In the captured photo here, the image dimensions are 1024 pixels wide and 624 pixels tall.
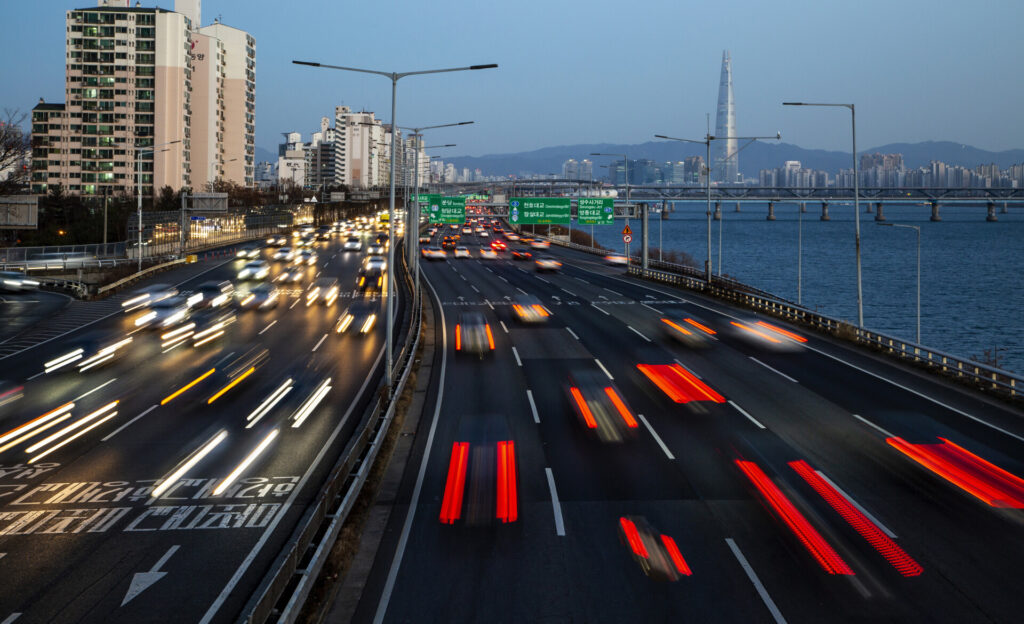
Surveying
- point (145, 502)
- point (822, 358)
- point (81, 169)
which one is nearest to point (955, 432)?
point (822, 358)

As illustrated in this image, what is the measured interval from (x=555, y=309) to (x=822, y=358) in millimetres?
18201

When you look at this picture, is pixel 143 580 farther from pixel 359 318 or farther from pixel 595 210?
pixel 595 210

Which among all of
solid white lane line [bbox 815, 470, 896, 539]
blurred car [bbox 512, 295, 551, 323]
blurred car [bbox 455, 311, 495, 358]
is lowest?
solid white lane line [bbox 815, 470, 896, 539]

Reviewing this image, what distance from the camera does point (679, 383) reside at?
27953mm

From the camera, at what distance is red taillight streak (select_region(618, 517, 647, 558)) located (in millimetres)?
14227

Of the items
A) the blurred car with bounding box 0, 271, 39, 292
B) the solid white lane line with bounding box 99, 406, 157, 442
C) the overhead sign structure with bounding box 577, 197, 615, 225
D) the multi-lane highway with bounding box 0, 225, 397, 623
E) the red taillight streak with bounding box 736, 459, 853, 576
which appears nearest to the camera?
the multi-lane highway with bounding box 0, 225, 397, 623

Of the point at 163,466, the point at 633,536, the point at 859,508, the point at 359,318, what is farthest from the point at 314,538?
the point at 359,318

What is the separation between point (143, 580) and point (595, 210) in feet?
208

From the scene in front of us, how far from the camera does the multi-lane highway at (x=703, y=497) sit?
12.5 m

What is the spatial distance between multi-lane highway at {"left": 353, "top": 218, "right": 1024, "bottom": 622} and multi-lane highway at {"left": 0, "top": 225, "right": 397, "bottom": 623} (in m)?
2.67

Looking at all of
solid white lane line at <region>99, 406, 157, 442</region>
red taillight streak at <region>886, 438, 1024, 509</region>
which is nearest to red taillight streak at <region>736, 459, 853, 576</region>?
red taillight streak at <region>886, 438, 1024, 509</region>

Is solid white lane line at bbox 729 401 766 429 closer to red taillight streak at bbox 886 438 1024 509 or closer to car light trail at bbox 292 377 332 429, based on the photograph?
red taillight streak at bbox 886 438 1024 509

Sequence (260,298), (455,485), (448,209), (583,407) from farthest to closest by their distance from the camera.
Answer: (448,209)
(260,298)
(583,407)
(455,485)

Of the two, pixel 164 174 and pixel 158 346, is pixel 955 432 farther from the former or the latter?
pixel 164 174
